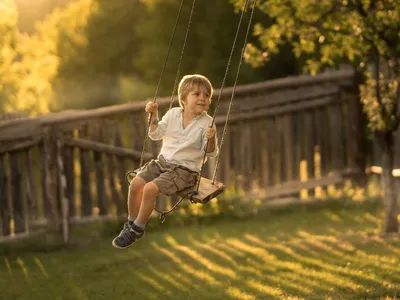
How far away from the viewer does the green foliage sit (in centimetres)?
884

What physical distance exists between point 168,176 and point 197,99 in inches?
24.1

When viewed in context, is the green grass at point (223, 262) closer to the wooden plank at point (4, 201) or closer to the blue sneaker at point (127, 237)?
the wooden plank at point (4, 201)

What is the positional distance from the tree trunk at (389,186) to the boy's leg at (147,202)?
14.4 ft

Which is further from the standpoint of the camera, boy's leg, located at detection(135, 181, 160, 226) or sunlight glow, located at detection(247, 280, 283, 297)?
sunlight glow, located at detection(247, 280, 283, 297)

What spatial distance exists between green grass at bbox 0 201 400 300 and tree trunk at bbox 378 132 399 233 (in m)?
0.24

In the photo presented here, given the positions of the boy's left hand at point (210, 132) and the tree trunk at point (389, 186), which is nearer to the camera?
the boy's left hand at point (210, 132)

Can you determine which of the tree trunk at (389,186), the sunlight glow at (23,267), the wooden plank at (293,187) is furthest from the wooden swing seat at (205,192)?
the wooden plank at (293,187)

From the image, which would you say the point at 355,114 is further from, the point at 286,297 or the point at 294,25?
the point at 286,297

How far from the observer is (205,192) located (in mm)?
5496

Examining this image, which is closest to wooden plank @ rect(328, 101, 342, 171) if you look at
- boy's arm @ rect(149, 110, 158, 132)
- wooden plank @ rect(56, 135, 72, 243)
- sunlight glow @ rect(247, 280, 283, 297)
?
wooden plank @ rect(56, 135, 72, 243)

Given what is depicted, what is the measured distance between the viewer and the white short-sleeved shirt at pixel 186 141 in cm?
589

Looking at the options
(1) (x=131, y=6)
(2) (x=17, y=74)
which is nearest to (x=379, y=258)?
(2) (x=17, y=74)

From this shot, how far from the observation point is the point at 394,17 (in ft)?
27.8

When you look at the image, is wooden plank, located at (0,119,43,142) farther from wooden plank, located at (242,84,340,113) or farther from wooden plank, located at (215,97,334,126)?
wooden plank, located at (242,84,340,113)
